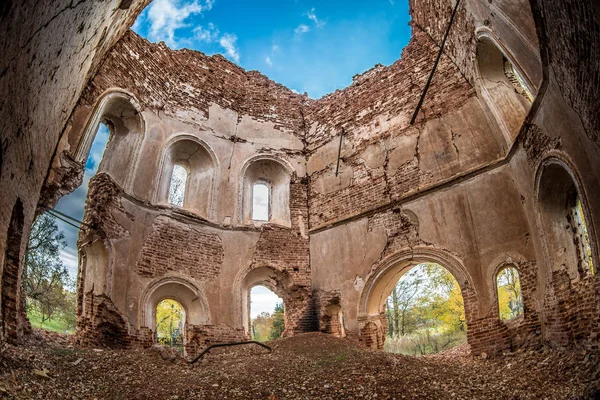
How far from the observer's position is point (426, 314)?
755 inches

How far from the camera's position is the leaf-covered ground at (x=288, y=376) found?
4.49 meters

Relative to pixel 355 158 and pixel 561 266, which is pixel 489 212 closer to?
pixel 561 266

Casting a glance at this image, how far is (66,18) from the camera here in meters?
4.30

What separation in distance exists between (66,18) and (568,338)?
28.4ft

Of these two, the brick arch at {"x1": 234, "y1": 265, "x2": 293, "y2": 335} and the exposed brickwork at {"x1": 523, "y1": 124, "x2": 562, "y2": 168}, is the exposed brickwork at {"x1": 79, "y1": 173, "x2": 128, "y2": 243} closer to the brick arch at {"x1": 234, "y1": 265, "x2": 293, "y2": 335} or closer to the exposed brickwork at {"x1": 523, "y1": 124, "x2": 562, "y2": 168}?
the brick arch at {"x1": 234, "y1": 265, "x2": 293, "y2": 335}

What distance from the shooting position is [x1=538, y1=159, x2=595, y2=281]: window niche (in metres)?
6.61

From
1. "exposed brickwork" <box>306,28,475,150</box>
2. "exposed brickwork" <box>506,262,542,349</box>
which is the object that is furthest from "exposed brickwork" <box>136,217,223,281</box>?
"exposed brickwork" <box>506,262,542,349</box>

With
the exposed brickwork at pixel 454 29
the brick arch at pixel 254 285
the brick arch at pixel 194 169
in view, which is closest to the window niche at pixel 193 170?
the brick arch at pixel 194 169

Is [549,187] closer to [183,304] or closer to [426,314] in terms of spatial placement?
[183,304]

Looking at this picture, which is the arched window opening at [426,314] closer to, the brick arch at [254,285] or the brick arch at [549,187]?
the brick arch at [254,285]

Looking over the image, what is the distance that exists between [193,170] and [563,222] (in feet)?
32.5

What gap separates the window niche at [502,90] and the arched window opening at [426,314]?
10.1 metres

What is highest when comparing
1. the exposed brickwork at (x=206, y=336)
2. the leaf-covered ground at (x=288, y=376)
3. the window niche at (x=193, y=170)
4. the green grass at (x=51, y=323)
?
the window niche at (x=193, y=170)

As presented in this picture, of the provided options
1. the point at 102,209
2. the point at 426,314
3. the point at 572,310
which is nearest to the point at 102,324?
the point at 102,209
